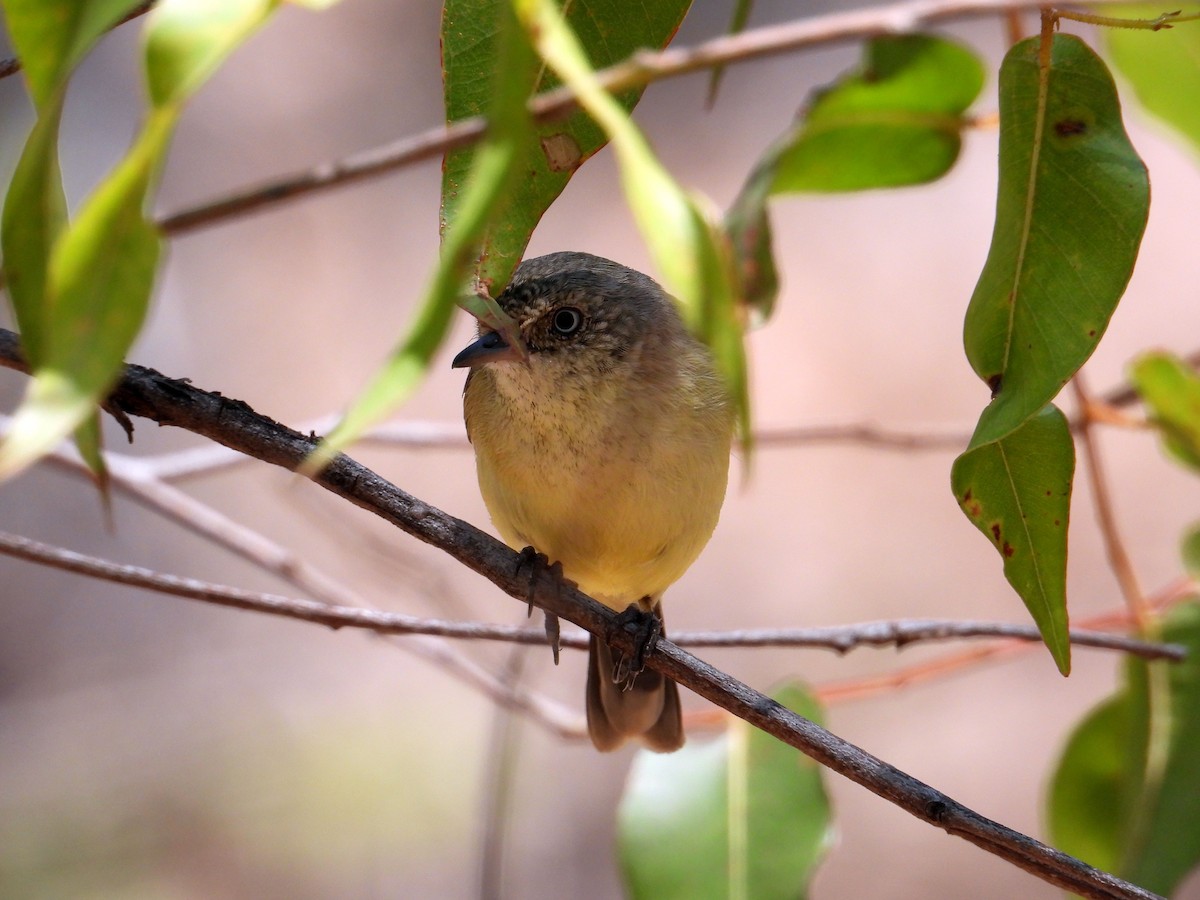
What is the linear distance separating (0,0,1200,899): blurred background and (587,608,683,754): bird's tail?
7.84ft

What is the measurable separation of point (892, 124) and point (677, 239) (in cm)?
198

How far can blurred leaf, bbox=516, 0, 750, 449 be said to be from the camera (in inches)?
41.8

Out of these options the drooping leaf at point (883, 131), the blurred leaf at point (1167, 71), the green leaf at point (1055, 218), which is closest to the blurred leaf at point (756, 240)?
the drooping leaf at point (883, 131)

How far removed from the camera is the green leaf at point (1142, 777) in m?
3.01

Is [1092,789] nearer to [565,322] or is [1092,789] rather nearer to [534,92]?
[565,322]

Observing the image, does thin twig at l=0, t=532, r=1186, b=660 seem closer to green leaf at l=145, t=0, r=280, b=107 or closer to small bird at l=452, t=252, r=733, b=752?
small bird at l=452, t=252, r=733, b=752

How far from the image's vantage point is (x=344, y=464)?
1.87 metres

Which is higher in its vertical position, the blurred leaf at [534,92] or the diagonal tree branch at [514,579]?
the blurred leaf at [534,92]

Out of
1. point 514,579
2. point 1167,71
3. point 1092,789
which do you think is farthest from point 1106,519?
point 514,579

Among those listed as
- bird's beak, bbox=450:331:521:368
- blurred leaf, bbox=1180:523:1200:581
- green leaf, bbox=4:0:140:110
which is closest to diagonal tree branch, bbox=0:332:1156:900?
green leaf, bbox=4:0:140:110

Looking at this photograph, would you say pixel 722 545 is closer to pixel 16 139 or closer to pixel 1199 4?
pixel 16 139

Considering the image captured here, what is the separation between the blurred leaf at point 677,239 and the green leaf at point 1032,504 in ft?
2.98

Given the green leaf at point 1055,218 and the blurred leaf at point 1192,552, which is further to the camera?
the blurred leaf at point 1192,552

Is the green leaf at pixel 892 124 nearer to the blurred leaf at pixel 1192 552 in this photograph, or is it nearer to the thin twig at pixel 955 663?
the thin twig at pixel 955 663
